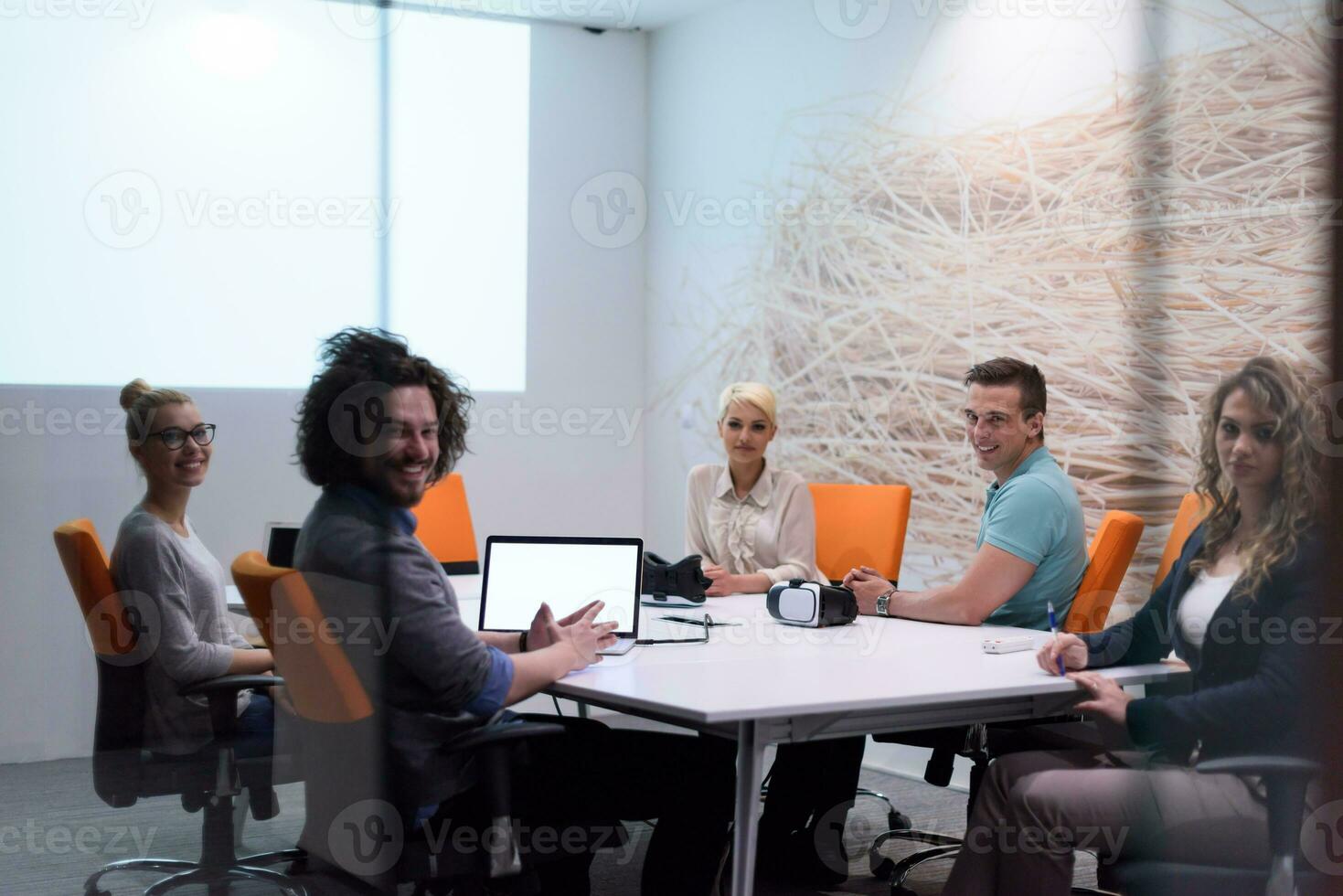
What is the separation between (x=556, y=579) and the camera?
2.77 meters

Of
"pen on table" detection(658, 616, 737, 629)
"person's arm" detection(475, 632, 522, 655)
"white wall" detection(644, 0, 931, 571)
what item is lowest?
"pen on table" detection(658, 616, 737, 629)

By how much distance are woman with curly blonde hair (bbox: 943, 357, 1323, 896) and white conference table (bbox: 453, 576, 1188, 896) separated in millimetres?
107

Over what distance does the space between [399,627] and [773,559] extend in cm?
214

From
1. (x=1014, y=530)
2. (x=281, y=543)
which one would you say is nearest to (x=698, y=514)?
(x=1014, y=530)

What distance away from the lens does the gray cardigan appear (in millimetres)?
2002

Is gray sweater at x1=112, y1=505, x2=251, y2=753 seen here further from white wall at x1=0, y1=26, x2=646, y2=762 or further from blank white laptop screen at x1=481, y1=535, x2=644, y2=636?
blank white laptop screen at x1=481, y1=535, x2=644, y2=636

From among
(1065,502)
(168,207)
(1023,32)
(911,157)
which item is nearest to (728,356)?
(911,157)

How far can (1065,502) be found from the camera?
299 cm

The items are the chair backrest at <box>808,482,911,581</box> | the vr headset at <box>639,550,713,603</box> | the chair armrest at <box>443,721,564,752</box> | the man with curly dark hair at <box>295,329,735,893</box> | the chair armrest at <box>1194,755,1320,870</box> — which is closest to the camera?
the chair armrest at <box>1194,755,1320,870</box>

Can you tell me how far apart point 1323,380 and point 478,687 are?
1379 mm

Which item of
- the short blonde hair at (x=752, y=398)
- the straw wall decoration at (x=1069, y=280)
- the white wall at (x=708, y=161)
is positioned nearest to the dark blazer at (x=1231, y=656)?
the straw wall decoration at (x=1069, y=280)

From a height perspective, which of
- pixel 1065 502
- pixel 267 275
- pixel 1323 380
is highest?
pixel 267 275

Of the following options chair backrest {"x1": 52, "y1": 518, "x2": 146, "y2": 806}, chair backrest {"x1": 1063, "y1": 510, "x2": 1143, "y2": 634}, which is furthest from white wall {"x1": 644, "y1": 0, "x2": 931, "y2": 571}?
chair backrest {"x1": 52, "y1": 518, "x2": 146, "y2": 806}

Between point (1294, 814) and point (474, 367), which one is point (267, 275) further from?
point (1294, 814)
